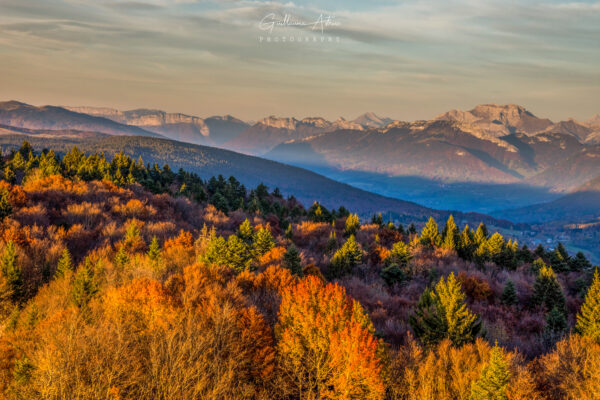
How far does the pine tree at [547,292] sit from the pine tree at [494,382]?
3524 centimetres

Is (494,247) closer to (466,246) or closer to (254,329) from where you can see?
(466,246)

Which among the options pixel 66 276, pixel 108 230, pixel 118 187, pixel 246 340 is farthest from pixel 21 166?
pixel 246 340

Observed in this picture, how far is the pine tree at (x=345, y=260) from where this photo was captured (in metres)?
53.3

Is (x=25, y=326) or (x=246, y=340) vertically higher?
(x=246, y=340)

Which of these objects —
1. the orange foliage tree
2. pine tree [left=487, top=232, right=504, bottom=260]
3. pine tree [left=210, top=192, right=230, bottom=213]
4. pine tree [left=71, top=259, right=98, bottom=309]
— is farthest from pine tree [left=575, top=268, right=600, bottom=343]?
pine tree [left=210, top=192, right=230, bottom=213]

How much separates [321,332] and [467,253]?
209 feet

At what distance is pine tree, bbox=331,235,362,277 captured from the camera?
5331 centimetres

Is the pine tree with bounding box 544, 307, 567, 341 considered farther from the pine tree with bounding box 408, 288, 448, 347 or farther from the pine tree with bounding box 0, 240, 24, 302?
the pine tree with bounding box 0, 240, 24, 302

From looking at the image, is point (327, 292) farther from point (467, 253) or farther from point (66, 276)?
point (467, 253)

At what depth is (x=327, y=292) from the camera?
79.2 feet

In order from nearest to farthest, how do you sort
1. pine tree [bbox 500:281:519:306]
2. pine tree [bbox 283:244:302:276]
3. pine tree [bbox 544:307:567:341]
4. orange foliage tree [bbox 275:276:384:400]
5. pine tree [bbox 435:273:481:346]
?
orange foliage tree [bbox 275:276:384:400], pine tree [bbox 435:273:481:346], pine tree [bbox 544:307:567:341], pine tree [bbox 283:244:302:276], pine tree [bbox 500:281:519:306]

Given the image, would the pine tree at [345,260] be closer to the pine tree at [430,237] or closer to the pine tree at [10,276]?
the pine tree at [430,237]

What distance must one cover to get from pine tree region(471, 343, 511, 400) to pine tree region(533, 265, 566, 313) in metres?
35.2

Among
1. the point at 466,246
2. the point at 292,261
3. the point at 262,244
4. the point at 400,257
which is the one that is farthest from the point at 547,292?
the point at 262,244
